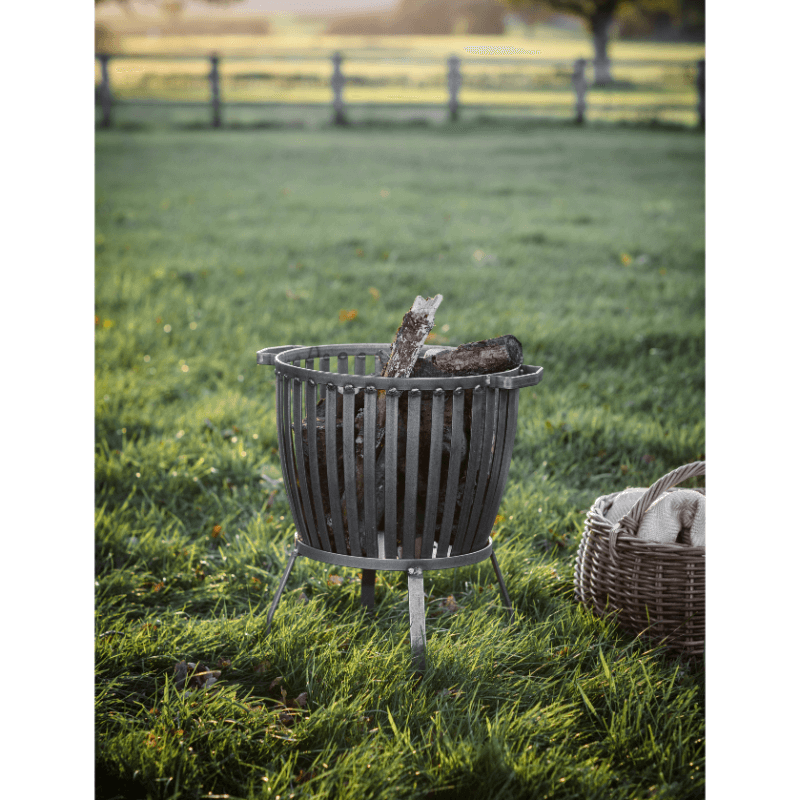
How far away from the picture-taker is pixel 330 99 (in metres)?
Result: 11.7

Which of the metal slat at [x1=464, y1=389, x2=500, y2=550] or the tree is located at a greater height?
the tree

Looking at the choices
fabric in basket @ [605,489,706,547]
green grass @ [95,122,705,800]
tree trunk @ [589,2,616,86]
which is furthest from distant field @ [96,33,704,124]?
fabric in basket @ [605,489,706,547]

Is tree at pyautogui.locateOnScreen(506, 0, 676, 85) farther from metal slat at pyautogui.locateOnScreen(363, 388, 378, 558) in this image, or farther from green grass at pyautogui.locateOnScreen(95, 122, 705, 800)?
metal slat at pyautogui.locateOnScreen(363, 388, 378, 558)

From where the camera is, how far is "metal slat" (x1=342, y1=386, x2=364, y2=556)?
1.85m

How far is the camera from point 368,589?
2.25m

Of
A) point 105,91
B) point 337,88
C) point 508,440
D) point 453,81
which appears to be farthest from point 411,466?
point 105,91

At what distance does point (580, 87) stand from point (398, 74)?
2725 millimetres

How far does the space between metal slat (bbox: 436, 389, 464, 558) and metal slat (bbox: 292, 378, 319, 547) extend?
333 millimetres

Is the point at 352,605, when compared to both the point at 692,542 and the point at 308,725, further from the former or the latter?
the point at 692,542

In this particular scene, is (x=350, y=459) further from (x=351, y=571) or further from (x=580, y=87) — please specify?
(x=580, y=87)

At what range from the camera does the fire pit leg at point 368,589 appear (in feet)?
7.38

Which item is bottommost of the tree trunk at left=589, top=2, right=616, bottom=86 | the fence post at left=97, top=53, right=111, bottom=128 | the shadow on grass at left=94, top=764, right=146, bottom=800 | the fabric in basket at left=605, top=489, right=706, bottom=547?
the shadow on grass at left=94, top=764, right=146, bottom=800
